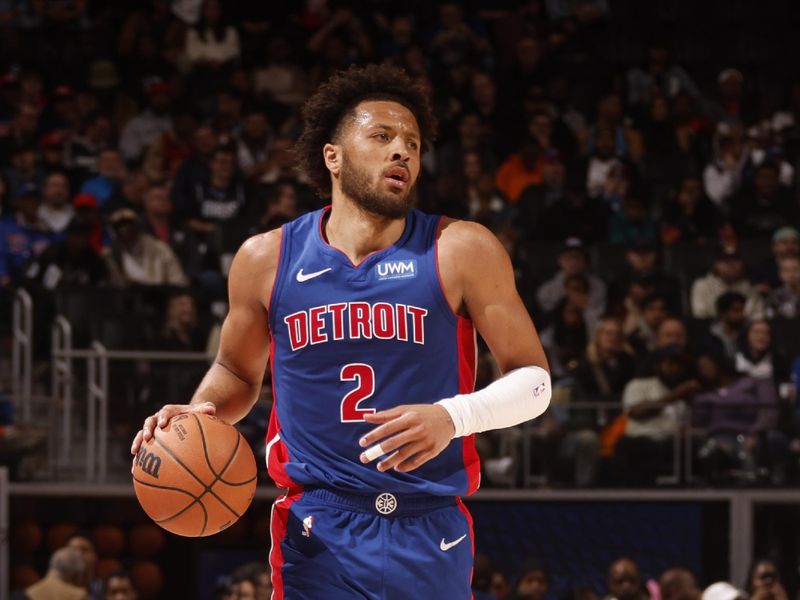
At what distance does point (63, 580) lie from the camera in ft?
27.3

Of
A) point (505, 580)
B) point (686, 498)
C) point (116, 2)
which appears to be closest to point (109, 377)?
point (505, 580)

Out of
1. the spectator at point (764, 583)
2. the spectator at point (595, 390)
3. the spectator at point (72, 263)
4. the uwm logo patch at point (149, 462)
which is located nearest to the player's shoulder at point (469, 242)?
the uwm logo patch at point (149, 462)

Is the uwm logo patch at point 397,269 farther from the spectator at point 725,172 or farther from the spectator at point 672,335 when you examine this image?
the spectator at point 725,172

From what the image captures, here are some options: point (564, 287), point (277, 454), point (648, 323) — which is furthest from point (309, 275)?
point (564, 287)

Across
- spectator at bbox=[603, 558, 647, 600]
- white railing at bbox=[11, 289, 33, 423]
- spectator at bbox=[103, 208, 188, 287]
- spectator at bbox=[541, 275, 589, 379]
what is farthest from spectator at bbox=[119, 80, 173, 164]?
spectator at bbox=[603, 558, 647, 600]

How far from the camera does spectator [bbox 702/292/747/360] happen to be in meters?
9.63

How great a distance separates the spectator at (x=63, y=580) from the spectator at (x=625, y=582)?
304cm

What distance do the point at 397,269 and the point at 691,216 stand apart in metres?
7.69

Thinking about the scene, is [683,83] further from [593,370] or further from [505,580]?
[505,580]

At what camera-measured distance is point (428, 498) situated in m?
3.93

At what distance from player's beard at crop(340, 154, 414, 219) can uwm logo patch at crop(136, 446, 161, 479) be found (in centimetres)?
91

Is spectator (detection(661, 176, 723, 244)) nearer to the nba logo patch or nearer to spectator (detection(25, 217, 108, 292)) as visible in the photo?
spectator (detection(25, 217, 108, 292))

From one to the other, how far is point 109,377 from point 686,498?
3.58m

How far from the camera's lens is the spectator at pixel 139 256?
9.73 meters
